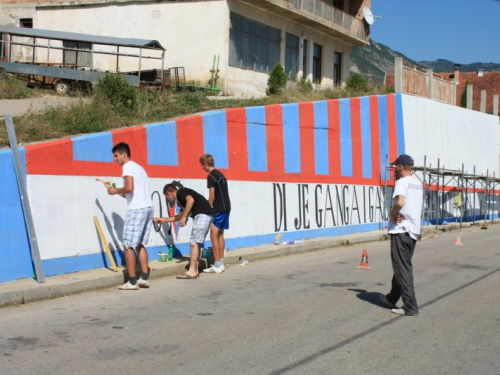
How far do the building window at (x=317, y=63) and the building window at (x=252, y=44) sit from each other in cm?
459

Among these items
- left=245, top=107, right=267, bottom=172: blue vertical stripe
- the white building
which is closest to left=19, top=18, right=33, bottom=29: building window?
the white building

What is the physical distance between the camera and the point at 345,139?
718 inches

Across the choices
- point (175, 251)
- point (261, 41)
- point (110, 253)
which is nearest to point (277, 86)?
point (261, 41)

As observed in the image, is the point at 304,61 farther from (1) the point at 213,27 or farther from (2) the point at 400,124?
(2) the point at 400,124

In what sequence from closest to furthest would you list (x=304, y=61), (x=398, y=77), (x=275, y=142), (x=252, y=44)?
(x=275, y=142), (x=398, y=77), (x=252, y=44), (x=304, y=61)

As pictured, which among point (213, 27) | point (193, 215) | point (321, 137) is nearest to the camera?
point (193, 215)

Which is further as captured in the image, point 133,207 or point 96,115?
point 96,115

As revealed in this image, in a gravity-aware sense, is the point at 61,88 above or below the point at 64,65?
below

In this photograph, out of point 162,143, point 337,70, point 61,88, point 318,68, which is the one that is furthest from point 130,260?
point 337,70

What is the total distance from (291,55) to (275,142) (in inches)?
643

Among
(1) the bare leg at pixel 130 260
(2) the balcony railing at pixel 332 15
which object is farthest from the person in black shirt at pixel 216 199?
(2) the balcony railing at pixel 332 15

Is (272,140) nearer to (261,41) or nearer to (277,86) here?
(277,86)

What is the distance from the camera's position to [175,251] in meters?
11.2

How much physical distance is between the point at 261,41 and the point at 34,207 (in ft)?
66.9
